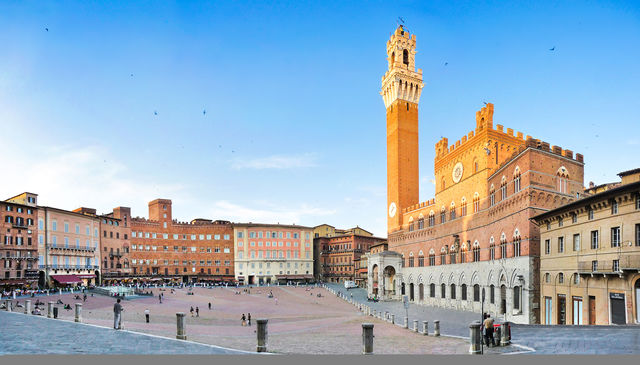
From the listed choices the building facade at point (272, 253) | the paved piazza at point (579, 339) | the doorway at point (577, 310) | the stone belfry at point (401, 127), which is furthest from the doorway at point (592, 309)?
the building facade at point (272, 253)

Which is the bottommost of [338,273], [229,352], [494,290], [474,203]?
[338,273]

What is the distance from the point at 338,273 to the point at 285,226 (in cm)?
1793

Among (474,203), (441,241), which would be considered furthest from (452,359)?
(441,241)

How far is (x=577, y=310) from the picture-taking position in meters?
31.3

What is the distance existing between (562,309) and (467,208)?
779 inches

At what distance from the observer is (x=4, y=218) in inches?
2648

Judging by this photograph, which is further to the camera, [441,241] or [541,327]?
[441,241]

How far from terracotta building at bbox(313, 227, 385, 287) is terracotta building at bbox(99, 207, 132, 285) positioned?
45102 mm

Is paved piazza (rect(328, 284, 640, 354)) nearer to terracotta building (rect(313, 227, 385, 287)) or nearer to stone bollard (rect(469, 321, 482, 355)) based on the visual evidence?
stone bollard (rect(469, 321, 482, 355))

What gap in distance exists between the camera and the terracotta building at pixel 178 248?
98188mm

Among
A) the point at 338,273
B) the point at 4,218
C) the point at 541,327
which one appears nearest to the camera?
the point at 541,327

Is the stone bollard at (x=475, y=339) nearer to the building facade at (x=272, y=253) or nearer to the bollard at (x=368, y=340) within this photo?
the bollard at (x=368, y=340)

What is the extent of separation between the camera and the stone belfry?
72.7 metres

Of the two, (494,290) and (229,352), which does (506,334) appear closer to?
(229,352)
